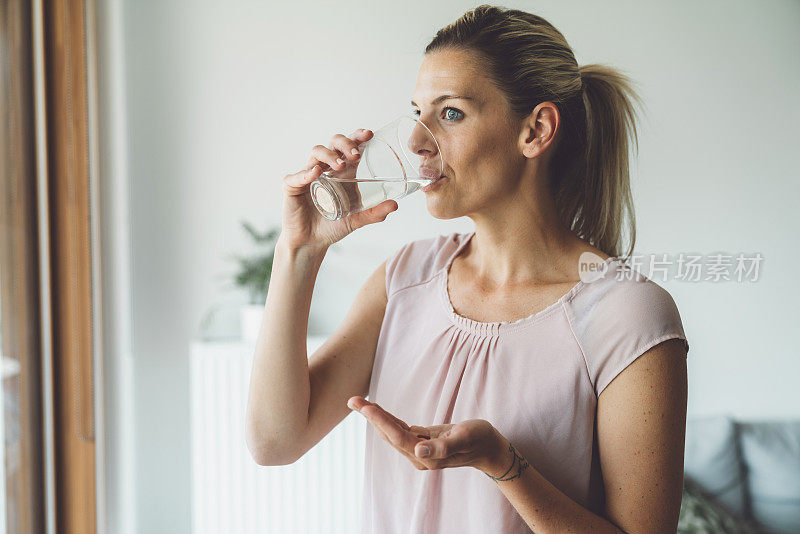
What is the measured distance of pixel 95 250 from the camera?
A: 2.20 meters

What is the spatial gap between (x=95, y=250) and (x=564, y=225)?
65.1 inches

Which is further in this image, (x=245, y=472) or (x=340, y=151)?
(x=245, y=472)

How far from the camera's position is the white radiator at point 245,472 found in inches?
89.0

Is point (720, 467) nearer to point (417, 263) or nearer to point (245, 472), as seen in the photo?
point (245, 472)

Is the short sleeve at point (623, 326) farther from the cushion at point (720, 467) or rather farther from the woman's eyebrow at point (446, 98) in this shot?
the cushion at point (720, 467)

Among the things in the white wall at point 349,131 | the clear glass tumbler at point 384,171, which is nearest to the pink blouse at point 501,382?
the clear glass tumbler at point 384,171

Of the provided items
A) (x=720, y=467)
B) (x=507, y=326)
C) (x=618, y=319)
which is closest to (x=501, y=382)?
(x=507, y=326)

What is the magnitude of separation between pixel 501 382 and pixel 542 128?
15.3 inches

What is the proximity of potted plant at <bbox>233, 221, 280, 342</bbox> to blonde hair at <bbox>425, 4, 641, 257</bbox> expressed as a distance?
136 centimetres

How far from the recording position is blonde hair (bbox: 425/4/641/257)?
103cm

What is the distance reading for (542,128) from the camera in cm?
104

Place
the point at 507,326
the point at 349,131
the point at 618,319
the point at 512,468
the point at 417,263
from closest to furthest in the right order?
the point at 512,468
the point at 618,319
the point at 507,326
the point at 417,263
the point at 349,131

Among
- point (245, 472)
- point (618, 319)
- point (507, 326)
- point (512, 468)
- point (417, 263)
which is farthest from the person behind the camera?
point (245, 472)

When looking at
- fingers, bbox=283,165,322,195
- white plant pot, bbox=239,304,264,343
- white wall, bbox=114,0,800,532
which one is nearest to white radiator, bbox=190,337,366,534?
white plant pot, bbox=239,304,264,343
